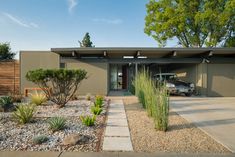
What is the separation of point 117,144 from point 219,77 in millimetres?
12566

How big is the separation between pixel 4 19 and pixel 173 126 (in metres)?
12.1

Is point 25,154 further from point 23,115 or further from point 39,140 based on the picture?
point 23,115

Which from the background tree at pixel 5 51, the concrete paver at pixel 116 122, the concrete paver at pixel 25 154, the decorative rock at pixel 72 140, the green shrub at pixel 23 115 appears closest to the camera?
the concrete paver at pixel 25 154

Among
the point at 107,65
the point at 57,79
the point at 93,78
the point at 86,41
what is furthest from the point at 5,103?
the point at 86,41

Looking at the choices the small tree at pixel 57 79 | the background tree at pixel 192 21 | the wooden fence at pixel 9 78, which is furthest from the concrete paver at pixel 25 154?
the background tree at pixel 192 21

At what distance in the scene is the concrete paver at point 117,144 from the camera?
4258mm

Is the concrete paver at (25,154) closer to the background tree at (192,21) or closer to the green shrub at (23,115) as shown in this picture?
the green shrub at (23,115)

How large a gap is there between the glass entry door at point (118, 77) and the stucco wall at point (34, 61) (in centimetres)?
635

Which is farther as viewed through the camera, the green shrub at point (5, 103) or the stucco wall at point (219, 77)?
the stucco wall at point (219, 77)

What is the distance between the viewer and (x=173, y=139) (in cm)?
492

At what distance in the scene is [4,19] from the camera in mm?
13336

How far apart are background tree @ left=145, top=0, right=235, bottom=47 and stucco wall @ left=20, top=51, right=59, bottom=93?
45.6 feet

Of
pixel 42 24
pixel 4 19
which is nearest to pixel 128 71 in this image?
pixel 42 24

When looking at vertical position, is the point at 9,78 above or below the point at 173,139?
above
